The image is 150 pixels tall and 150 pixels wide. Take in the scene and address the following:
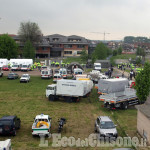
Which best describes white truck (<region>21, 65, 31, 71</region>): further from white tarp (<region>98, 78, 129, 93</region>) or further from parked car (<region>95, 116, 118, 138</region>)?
parked car (<region>95, 116, 118, 138</region>)

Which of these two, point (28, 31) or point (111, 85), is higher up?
point (28, 31)

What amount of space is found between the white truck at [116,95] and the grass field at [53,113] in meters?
0.86

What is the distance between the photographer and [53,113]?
73.5 feet

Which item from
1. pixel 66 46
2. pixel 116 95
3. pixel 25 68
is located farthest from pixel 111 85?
pixel 66 46

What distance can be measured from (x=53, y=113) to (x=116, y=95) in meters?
7.77

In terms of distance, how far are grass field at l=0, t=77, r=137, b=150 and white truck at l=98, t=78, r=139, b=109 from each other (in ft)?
2.81

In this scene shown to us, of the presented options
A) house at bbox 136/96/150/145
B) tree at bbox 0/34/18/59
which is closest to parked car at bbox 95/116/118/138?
house at bbox 136/96/150/145

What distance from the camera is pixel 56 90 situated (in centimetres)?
2717

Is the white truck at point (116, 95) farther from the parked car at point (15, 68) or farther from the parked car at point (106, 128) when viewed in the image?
the parked car at point (15, 68)

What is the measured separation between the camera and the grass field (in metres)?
16.5

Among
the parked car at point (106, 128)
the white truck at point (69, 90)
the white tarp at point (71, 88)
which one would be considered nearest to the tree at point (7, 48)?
the white truck at point (69, 90)

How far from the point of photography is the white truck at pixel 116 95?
931 inches

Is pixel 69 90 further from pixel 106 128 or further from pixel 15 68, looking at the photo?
pixel 15 68

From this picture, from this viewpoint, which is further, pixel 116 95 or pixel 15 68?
pixel 15 68
